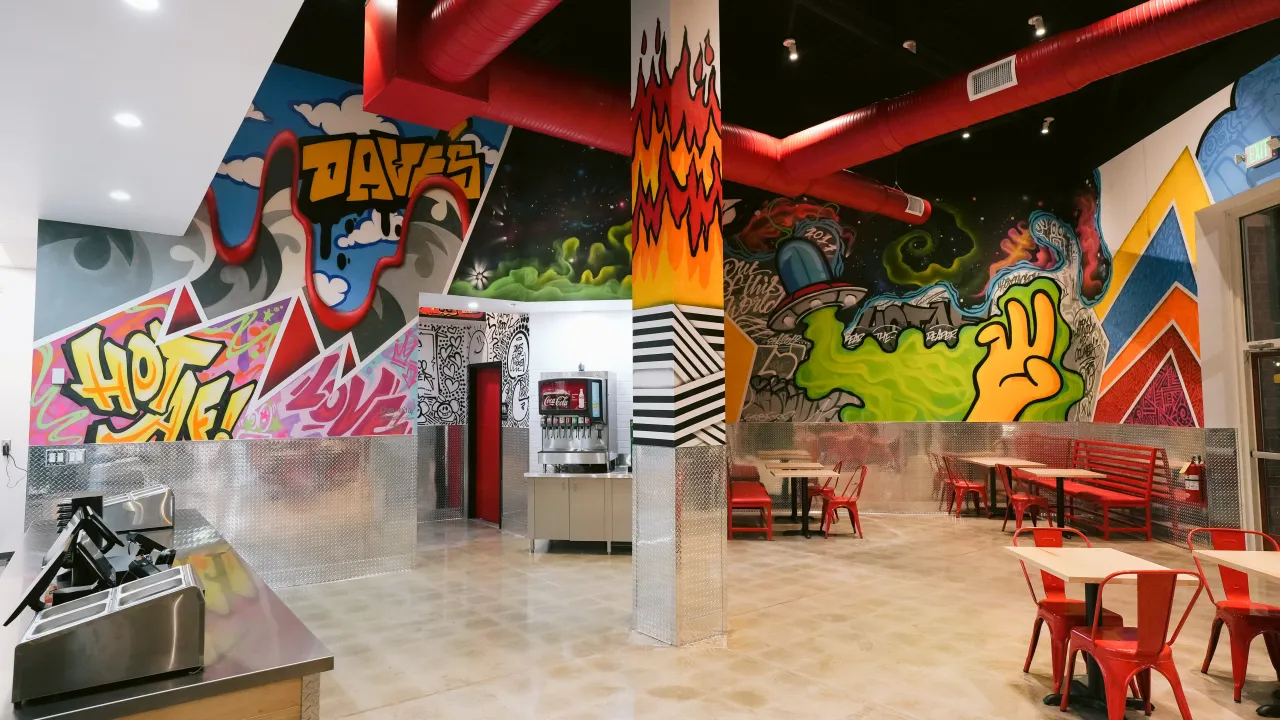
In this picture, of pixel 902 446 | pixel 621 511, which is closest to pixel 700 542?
pixel 621 511

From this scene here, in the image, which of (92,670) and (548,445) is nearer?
(92,670)

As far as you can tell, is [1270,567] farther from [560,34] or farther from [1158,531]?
[560,34]

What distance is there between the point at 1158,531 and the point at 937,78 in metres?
5.95

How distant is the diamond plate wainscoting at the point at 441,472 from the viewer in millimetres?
10273

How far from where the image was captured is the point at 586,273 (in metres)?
8.70

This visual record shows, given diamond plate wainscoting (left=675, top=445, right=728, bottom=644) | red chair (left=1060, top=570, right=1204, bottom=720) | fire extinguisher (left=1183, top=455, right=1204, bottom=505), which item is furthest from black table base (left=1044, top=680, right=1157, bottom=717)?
fire extinguisher (left=1183, top=455, right=1204, bottom=505)

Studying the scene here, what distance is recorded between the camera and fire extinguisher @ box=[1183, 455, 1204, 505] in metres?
7.92

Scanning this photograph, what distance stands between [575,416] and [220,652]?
6.23 meters

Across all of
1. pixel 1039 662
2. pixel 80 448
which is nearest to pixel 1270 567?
pixel 1039 662

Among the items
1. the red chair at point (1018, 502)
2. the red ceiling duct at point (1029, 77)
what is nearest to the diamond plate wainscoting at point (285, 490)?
the red ceiling duct at point (1029, 77)

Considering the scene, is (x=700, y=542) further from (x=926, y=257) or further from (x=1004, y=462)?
(x=926, y=257)

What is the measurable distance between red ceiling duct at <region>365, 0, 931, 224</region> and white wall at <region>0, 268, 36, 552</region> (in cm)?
527

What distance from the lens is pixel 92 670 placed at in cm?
202

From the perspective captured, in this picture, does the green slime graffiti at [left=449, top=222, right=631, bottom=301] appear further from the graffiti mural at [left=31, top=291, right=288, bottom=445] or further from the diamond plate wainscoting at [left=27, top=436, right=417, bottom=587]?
the graffiti mural at [left=31, top=291, right=288, bottom=445]
